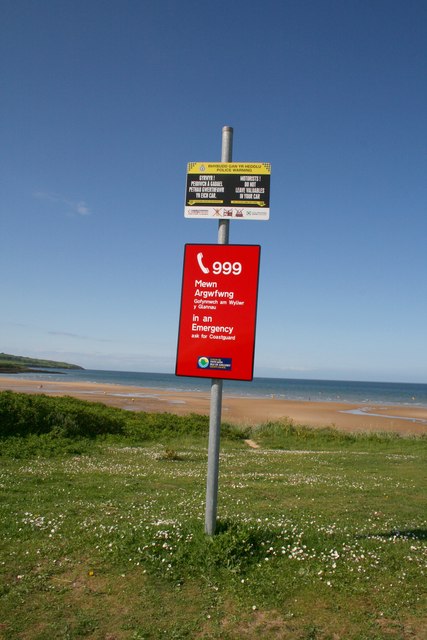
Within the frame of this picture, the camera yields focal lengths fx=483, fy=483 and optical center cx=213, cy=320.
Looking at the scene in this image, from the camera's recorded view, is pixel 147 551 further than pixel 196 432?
No

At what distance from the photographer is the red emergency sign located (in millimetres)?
7027

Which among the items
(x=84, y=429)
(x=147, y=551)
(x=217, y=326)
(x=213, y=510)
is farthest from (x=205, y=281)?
(x=84, y=429)

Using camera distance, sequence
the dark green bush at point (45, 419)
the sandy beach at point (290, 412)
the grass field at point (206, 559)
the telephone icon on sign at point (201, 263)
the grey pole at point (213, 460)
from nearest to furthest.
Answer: the grass field at point (206, 559)
the grey pole at point (213, 460)
the telephone icon on sign at point (201, 263)
the dark green bush at point (45, 419)
the sandy beach at point (290, 412)

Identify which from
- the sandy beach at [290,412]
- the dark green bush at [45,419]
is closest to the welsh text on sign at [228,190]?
the dark green bush at [45,419]

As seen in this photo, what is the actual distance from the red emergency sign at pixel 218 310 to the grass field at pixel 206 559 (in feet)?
7.99

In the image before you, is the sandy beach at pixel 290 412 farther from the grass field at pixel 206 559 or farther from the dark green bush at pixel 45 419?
the grass field at pixel 206 559

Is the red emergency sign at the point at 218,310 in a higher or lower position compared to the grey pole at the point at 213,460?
higher

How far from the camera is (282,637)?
15.9 ft

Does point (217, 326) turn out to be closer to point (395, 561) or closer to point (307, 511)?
point (395, 561)

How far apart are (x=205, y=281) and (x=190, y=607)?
4.21 meters

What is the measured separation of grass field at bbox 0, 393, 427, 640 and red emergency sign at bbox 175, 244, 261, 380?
2.44 m

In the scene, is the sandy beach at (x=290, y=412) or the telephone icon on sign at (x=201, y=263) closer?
the telephone icon on sign at (x=201, y=263)

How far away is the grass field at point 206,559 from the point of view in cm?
511

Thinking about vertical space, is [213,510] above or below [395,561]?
above
